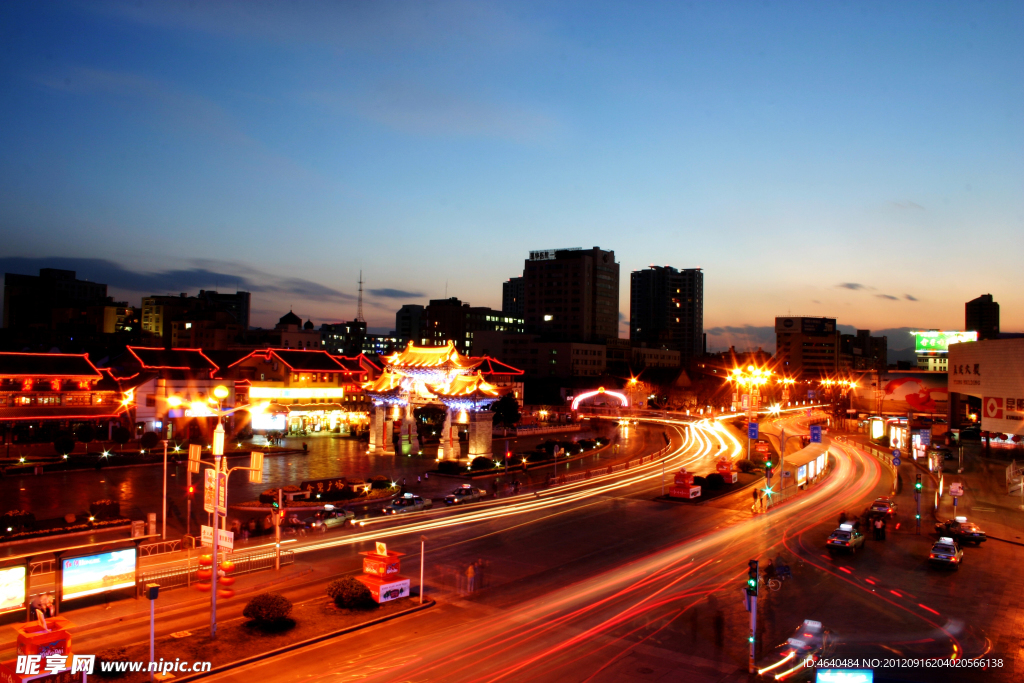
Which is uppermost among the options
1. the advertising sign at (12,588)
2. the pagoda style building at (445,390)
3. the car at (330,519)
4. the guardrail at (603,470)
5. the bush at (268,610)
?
the pagoda style building at (445,390)

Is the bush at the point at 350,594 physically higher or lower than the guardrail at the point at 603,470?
higher

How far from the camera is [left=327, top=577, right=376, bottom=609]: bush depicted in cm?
2189

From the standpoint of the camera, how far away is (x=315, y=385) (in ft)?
269

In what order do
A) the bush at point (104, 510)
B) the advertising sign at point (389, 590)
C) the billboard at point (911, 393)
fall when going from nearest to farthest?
the advertising sign at point (389, 590)
the bush at point (104, 510)
the billboard at point (911, 393)

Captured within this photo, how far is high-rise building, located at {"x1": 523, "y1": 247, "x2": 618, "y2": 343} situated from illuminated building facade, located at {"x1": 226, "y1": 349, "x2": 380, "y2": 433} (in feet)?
318

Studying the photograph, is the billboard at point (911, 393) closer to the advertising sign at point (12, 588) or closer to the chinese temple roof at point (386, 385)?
the chinese temple roof at point (386, 385)

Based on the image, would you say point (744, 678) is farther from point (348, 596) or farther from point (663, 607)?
point (348, 596)

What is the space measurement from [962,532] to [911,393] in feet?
268

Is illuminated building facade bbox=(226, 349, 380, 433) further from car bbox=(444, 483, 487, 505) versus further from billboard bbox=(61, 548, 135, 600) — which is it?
billboard bbox=(61, 548, 135, 600)

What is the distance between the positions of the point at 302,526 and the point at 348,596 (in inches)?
500

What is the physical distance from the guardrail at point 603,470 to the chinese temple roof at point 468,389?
858 centimetres

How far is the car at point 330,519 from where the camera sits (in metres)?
33.9

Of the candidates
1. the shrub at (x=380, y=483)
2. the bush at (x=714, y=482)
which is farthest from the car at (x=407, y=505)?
the bush at (x=714, y=482)

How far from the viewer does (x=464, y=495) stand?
41031 mm
